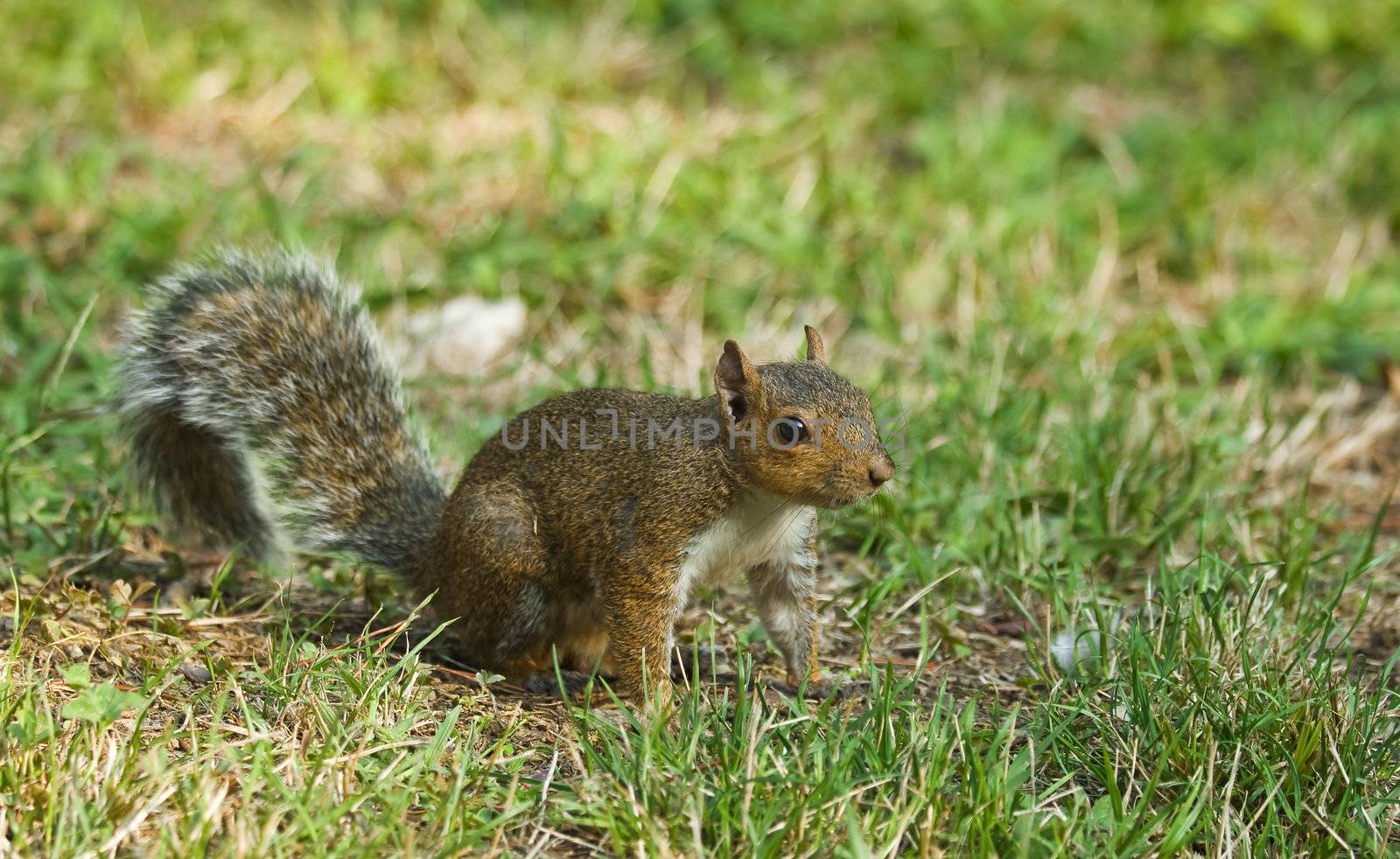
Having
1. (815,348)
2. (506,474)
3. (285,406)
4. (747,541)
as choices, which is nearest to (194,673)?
(285,406)

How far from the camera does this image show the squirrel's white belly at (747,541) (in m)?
2.83

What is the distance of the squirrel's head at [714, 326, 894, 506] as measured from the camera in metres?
2.68

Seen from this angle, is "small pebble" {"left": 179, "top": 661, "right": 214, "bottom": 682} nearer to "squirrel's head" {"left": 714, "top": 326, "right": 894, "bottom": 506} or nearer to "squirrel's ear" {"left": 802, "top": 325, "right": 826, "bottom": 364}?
"squirrel's head" {"left": 714, "top": 326, "right": 894, "bottom": 506}

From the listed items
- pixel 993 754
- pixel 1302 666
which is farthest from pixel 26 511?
pixel 1302 666

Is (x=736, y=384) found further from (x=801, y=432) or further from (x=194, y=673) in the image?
(x=194, y=673)

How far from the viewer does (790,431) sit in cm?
271

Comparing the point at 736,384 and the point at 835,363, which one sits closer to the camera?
the point at 736,384

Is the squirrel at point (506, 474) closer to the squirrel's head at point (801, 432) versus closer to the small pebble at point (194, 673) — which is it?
the squirrel's head at point (801, 432)

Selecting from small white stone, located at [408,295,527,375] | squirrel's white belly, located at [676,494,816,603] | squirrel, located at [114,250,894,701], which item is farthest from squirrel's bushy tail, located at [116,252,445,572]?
small white stone, located at [408,295,527,375]

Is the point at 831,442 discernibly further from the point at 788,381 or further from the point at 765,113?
the point at 765,113

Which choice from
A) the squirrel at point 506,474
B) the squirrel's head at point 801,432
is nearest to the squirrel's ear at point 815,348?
the squirrel at point 506,474

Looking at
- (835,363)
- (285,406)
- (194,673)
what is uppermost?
(835,363)

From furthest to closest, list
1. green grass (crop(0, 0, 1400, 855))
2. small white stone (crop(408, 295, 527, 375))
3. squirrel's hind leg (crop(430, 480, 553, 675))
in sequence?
1. small white stone (crop(408, 295, 527, 375))
2. squirrel's hind leg (crop(430, 480, 553, 675))
3. green grass (crop(0, 0, 1400, 855))

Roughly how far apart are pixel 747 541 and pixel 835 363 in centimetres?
181
